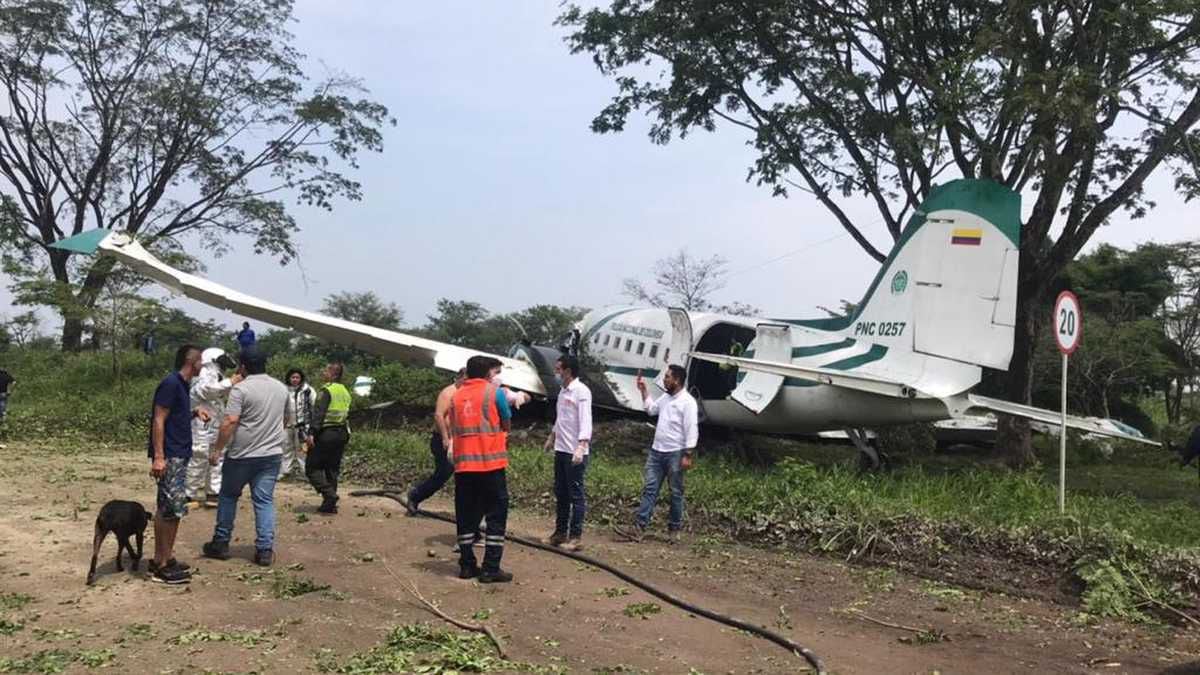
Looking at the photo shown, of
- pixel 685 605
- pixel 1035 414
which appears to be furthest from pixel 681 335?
pixel 685 605

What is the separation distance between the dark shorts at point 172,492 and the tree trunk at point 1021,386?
13.7 meters

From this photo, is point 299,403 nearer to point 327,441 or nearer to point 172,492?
point 327,441

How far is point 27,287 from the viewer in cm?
2384

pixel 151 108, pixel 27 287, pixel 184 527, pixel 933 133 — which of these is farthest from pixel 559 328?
pixel 184 527

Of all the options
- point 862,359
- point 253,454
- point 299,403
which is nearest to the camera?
point 253,454

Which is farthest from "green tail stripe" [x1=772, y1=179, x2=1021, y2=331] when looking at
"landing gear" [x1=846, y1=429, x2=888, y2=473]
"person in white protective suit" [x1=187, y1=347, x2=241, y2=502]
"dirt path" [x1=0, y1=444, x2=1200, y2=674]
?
"person in white protective suit" [x1=187, y1=347, x2=241, y2=502]

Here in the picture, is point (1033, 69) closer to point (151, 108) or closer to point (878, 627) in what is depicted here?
point (878, 627)

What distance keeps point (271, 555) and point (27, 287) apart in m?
20.7

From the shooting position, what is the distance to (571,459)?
8438mm

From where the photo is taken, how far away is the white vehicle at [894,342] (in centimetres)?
1230

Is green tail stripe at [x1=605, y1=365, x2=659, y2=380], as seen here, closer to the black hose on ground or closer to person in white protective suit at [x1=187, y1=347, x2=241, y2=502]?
the black hose on ground

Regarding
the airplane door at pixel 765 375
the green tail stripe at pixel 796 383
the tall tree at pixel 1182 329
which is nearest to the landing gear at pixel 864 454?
the green tail stripe at pixel 796 383

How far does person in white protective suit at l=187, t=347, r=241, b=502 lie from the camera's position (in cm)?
959

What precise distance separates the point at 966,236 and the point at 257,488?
989 cm
